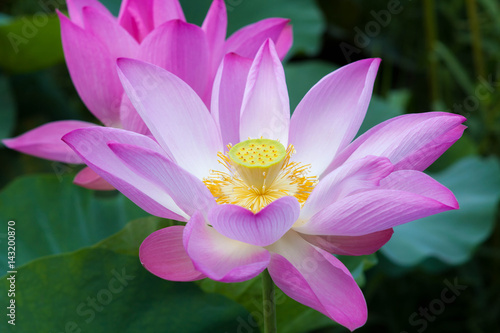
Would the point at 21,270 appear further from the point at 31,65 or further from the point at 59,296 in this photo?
the point at 31,65

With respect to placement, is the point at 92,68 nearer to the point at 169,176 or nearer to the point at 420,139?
the point at 169,176

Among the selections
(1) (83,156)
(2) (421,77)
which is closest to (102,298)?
(1) (83,156)

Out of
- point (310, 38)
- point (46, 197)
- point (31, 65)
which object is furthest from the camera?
point (310, 38)

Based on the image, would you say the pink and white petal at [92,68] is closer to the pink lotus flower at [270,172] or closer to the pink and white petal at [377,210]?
the pink lotus flower at [270,172]

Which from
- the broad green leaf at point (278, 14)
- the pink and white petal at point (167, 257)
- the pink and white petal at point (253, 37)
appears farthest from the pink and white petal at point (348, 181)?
the broad green leaf at point (278, 14)

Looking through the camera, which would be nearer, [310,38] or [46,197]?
[46,197]

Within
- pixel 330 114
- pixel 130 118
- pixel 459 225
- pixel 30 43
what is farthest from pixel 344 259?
pixel 30 43
